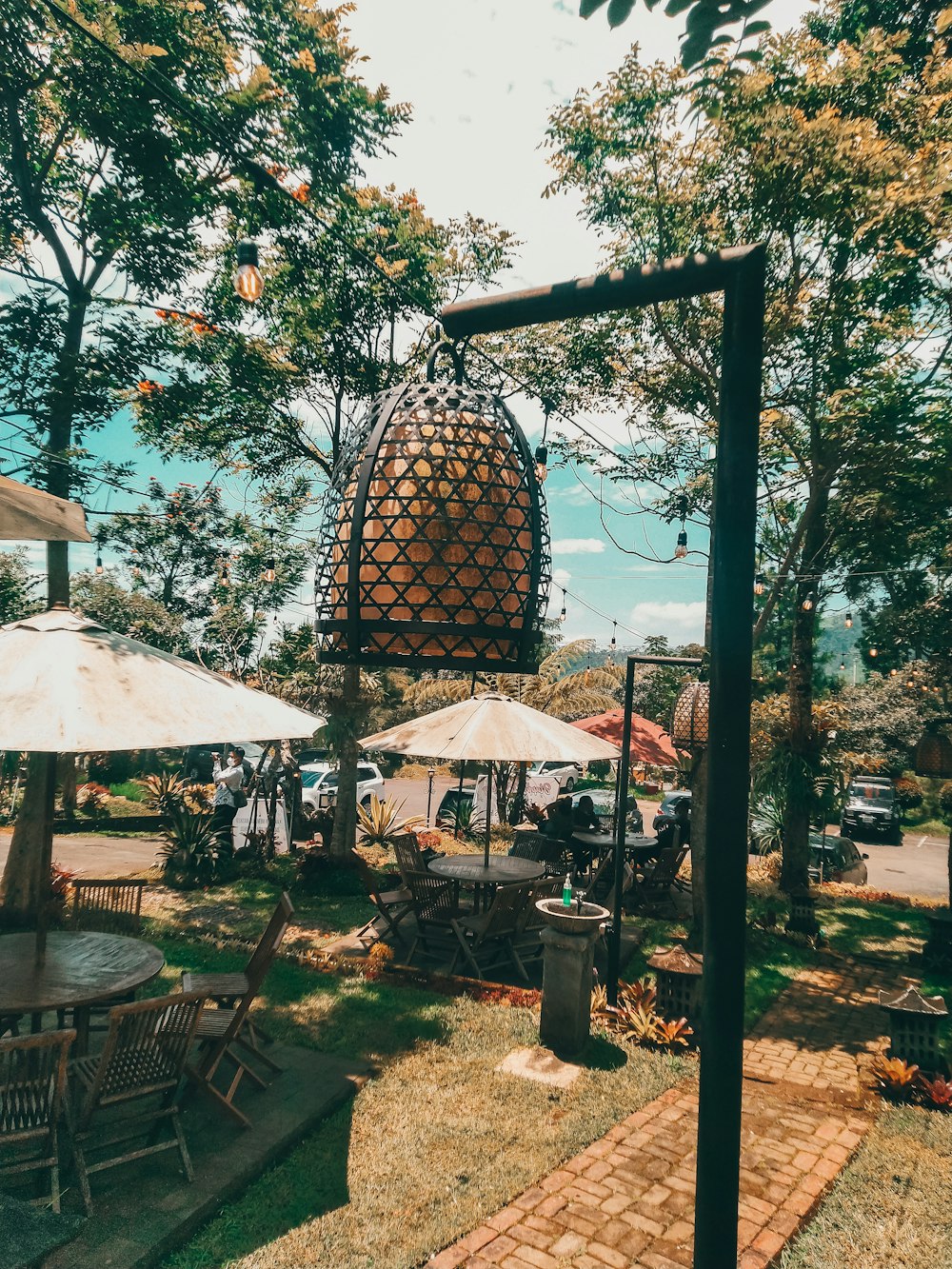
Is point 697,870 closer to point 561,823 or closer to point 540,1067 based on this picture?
point 561,823

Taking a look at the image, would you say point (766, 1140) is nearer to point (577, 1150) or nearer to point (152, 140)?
point (577, 1150)

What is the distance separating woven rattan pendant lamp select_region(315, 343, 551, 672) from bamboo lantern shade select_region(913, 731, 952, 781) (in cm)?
1088

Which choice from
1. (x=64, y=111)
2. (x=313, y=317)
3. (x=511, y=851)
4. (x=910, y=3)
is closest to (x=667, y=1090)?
(x=511, y=851)

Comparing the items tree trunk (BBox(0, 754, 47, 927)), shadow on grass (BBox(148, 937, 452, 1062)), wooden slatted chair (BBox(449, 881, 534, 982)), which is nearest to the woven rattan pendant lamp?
shadow on grass (BBox(148, 937, 452, 1062))

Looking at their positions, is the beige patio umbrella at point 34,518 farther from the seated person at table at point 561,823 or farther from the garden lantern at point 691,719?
the seated person at table at point 561,823

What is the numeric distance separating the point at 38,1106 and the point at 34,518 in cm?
313

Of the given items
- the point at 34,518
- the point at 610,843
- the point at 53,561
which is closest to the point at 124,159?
the point at 53,561

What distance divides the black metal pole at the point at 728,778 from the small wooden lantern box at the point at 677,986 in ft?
20.6

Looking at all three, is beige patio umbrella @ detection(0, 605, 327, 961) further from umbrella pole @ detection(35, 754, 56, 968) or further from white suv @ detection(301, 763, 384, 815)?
white suv @ detection(301, 763, 384, 815)

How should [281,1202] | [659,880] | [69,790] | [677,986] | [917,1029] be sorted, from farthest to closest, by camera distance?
[69,790] → [659,880] → [677,986] → [917,1029] → [281,1202]

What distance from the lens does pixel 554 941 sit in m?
6.71

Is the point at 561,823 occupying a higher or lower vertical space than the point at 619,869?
lower

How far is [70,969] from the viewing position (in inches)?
203

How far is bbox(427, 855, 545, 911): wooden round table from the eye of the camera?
30.7 ft
